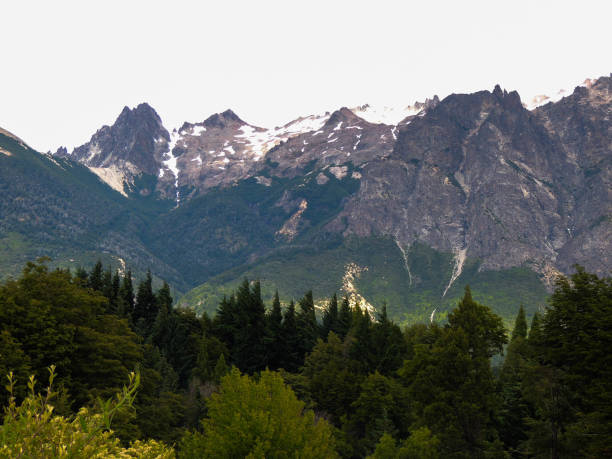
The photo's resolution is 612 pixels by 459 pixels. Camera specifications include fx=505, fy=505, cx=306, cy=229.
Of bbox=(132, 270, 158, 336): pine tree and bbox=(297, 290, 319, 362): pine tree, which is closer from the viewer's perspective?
bbox=(297, 290, 319, 362): pine tree

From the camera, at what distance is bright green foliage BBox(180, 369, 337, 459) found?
89.2 feet

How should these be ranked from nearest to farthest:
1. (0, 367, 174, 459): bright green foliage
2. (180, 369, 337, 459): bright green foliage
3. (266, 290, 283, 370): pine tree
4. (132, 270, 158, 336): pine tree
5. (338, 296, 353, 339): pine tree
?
(0, 367, 174, 459): bright green foliage, (180, 369, 337, 459): bright green foliage, (266, 290, 283, 370): pine tree, (338, 296, 353, 339): pine tree, (132, 270, 158, 336): pine tree

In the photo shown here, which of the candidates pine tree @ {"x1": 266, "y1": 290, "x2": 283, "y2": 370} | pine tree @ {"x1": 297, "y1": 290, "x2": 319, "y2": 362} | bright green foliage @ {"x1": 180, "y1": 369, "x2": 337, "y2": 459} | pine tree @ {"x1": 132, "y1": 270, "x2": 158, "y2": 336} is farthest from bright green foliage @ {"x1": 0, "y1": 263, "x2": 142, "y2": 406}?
pine tree @ {"x1": 132, "y1": 270, "x2": 158, "y2": 336}

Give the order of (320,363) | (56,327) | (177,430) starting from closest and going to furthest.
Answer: (56,327) → (177,430) → (320,363)

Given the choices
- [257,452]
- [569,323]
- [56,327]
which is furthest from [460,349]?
[56,327]

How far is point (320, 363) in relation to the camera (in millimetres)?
67938

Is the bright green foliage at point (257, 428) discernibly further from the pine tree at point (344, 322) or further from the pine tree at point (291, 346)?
the pine tree at point (344, 322)

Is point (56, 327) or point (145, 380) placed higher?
point (56, 327)

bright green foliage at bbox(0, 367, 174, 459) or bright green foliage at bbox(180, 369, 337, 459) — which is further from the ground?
bright green foliage at bbox(0, 367, 174, 459)

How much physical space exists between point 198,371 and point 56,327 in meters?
30.1

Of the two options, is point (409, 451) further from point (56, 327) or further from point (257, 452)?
point (56, 327)

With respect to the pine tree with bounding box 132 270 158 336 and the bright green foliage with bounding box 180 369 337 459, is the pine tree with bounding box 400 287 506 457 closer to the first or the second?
the bright green foliage with bounding box 180 369 337 459

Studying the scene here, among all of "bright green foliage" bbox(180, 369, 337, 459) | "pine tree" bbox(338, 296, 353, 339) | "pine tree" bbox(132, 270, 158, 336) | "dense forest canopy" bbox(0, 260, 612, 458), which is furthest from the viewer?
"pine tree" bbox(132, 270, 158, 336)

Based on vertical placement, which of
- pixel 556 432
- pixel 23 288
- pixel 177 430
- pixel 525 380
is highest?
pixel 23 288
